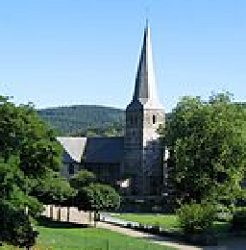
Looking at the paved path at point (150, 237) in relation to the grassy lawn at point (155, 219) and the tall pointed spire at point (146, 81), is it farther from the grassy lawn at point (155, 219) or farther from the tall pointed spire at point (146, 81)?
the tall pointed spire at point (146, 81)

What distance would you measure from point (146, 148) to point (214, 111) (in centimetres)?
2181

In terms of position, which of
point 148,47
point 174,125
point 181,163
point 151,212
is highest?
point 148,47

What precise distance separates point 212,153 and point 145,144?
2209cm

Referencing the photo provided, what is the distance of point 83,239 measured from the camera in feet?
144

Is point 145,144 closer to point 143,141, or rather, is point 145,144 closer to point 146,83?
point 143,141

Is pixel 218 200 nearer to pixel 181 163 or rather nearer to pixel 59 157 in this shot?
pixel 181 163

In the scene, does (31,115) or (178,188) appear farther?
(178,188)

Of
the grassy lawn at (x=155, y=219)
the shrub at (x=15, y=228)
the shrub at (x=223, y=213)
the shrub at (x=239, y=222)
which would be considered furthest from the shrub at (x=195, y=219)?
the shrub at (x=15, y=228)

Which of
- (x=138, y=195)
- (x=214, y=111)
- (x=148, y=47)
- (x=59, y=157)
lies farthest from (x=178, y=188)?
(x=59, y=157)

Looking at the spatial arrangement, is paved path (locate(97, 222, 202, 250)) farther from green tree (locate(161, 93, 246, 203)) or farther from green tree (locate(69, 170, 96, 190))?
green tree (locate(69, 170, 96, 190))

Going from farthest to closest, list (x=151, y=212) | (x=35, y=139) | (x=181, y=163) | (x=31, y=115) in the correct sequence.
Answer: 1. (x=151, y=212)
2. (x=181, y=163)
3. (x=31, y=115)
4. (x=35, y=139)

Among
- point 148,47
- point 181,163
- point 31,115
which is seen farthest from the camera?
point 148,47

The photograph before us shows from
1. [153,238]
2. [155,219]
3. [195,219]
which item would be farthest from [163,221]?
[195,219]

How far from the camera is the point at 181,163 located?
73.1 metres
